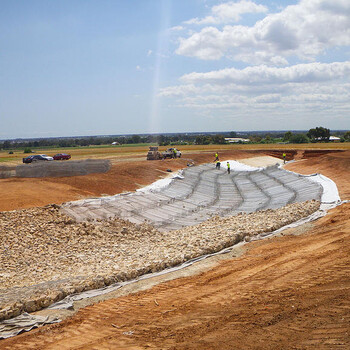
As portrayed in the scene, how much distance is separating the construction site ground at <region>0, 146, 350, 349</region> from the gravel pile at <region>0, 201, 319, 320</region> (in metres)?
0.94

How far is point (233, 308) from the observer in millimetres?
8539

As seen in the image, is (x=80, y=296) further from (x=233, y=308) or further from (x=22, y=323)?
(x=233, y=308)

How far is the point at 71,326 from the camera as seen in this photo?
27.7ft

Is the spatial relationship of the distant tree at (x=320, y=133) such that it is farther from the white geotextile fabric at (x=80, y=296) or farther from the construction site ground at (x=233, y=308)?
the construction site ground at (x=233, y=308)

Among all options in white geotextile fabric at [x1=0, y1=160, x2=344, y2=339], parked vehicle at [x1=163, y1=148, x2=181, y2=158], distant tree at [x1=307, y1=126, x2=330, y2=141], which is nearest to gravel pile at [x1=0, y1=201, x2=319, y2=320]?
white geotextile fabric at [x1=0, y1=160, x2=344, y2=339]

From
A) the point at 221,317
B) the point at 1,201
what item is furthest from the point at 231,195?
the point at 221,317

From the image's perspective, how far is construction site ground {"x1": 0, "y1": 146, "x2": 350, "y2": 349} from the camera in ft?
23.3

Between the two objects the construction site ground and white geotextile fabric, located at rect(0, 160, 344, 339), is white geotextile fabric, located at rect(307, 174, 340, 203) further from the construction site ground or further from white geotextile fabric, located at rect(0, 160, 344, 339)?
the construction site ground

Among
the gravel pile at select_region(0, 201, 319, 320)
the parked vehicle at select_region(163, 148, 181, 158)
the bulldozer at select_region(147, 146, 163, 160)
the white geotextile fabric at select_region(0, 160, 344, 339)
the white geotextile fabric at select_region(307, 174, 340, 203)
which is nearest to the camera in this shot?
the white geotextile fabric at select_region(0, 160, 344, 339)

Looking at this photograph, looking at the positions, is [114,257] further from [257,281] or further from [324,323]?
[324,323]

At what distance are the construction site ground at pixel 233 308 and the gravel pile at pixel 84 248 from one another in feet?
3.09

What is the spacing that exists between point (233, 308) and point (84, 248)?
10.00 meters

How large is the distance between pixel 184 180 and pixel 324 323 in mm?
28887

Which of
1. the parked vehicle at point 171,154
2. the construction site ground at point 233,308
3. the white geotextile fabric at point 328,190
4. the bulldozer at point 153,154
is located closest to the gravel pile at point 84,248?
the construction site ground at point 233,308
